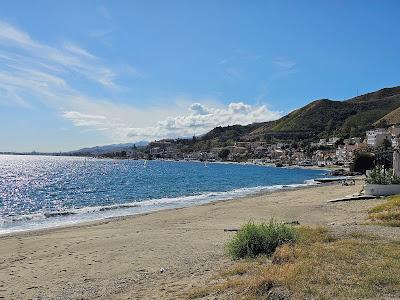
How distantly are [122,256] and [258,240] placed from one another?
6.52 metres

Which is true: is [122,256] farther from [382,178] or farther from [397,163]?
[397,163]

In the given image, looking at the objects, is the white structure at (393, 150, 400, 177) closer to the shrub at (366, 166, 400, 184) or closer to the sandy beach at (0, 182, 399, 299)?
the shrub at (366, 166, 400, 184)

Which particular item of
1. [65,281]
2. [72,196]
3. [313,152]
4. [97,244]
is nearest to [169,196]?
[72,196]

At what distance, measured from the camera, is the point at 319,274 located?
8352 millimetres

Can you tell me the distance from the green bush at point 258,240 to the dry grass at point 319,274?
0.88m

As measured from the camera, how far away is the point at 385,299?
22.9 feet

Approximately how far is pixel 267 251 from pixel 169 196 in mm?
39590

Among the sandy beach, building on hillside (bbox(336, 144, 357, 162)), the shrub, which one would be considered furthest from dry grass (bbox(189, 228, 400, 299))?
building on hillside (bbox(336, 144, 357, 162))

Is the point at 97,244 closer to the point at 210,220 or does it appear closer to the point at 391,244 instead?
the point at 210,220

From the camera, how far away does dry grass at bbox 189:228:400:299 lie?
754cm

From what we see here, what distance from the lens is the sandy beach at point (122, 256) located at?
11.6 metres

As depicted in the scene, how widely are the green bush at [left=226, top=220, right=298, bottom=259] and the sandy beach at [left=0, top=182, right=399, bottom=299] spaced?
1.72 ft

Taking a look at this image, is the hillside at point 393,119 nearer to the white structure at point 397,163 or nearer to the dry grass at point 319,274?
the white structure at point 397,163

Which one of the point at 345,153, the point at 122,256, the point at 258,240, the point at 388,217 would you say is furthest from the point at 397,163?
the point at 345,153
